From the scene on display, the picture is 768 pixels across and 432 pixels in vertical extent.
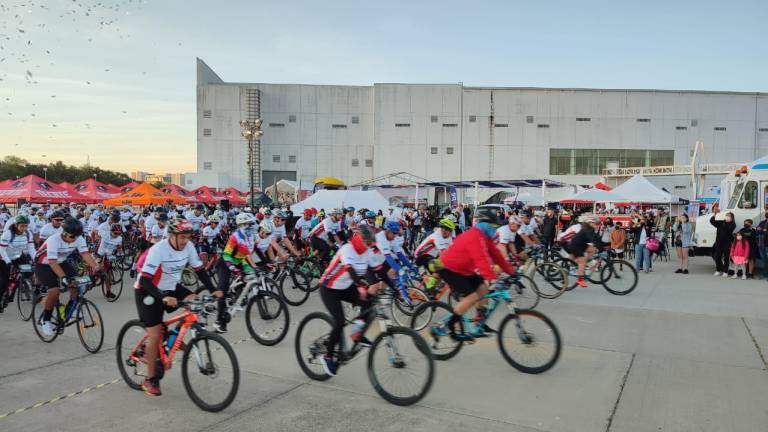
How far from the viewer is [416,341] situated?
15.6 ft

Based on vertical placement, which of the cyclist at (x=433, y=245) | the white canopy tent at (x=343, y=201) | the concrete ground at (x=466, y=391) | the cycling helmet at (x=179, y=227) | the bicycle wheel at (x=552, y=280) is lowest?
the concrete ground at (x=466, y=391)

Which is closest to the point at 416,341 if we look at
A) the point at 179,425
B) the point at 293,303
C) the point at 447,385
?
the point at 447,385

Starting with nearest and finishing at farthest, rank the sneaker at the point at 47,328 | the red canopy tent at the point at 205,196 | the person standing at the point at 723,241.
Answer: the sneaker at the point at 47,328 < the person standing at the point at 723,241 < the red canopy tent at the point at 205,196

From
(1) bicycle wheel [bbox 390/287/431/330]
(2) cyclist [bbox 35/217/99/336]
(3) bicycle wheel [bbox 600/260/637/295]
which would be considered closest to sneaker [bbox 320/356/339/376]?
(1) bicycle wheel [bbox 390/287/431/330]

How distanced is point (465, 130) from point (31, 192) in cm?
4529

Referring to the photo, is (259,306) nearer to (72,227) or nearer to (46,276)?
(72,227)

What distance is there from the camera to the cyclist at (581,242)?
10617mm

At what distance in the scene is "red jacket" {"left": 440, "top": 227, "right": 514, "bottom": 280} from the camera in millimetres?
5934

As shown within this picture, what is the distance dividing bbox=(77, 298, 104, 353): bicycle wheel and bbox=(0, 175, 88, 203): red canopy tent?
22.5m

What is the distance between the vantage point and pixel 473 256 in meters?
6.01

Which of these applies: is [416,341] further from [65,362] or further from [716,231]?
[716,231]

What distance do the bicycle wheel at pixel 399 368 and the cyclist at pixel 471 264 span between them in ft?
3.76

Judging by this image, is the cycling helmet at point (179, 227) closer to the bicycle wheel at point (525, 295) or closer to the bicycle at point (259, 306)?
the bicycle at point (259, 306)

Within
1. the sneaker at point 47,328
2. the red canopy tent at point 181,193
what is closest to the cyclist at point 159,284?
the sneaker at point 47,328
